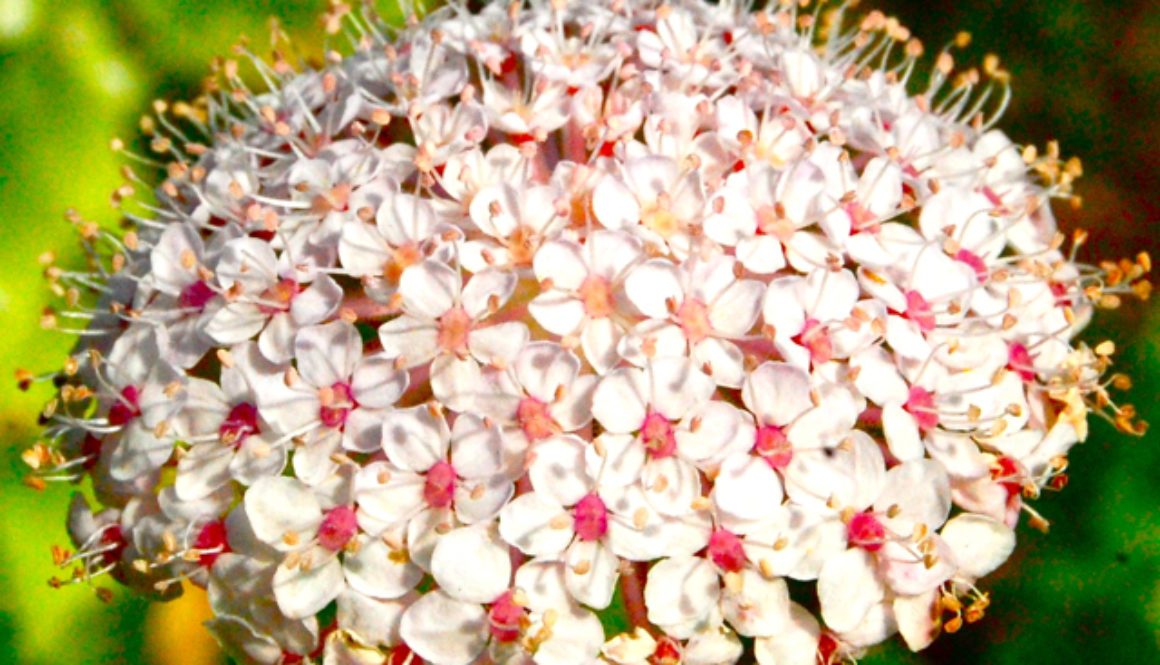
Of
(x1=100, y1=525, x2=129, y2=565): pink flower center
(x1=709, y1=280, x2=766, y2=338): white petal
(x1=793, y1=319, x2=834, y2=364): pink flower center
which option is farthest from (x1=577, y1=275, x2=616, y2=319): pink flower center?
(x1=100, y1=525, x2=129, y2=565): pink flower center

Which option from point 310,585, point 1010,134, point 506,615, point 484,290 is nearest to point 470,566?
point 506,615

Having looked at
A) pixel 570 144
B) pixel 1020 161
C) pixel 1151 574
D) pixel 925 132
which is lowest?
pixel 1151 574

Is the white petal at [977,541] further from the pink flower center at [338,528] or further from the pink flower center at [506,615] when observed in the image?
the pink flower center at [338,528]

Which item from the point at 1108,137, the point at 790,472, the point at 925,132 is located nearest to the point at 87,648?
the point at 790,472

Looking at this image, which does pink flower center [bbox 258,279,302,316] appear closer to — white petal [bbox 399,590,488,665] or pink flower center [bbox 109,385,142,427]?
pink flower center [bbox 109,385,142,427]

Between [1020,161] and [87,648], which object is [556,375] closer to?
[1020,161]

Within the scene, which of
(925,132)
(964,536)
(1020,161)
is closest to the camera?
(964,536)

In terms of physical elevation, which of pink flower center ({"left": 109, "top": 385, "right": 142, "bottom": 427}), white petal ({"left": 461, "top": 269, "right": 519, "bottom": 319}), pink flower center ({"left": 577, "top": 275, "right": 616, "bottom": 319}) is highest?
white petal ({"left": 461, "top": 269, "right": 519, "bottom": 319})
